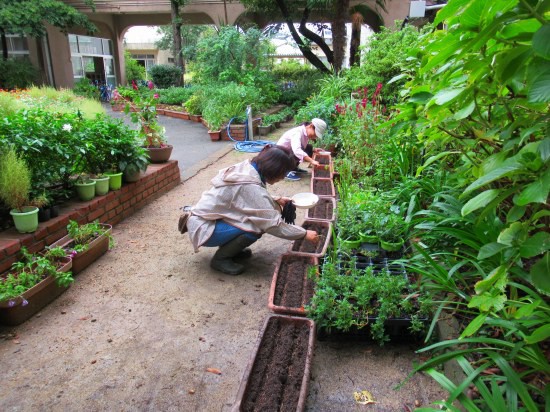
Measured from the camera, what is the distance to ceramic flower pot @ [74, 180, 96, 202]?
3.70 metres

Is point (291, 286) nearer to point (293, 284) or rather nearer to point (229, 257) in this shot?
point (293, 284)

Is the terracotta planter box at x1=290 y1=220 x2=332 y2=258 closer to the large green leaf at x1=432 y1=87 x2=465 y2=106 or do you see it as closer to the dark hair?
the dark hair

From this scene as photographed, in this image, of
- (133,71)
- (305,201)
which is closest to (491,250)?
(305,201)

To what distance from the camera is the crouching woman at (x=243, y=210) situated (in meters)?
2.97

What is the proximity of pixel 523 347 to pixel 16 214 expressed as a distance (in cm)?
319

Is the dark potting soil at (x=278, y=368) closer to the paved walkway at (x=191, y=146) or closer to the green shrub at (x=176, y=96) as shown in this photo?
the paved walkway at (x=191, y=146)

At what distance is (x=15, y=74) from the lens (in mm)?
15492

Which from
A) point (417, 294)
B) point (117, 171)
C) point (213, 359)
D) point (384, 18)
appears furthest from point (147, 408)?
point (384, 18)

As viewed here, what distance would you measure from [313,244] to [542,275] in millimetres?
2453

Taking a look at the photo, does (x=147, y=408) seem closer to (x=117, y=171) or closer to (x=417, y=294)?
(x=417, y=294)

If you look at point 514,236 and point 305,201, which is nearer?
point 514,236

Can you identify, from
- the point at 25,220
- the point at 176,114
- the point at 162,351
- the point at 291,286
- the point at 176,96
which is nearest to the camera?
the point at 162,351

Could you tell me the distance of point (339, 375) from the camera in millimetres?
2143

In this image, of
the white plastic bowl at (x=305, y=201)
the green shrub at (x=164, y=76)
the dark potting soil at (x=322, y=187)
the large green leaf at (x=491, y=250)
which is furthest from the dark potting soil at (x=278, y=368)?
the green shrub at (x=164, y=76)
